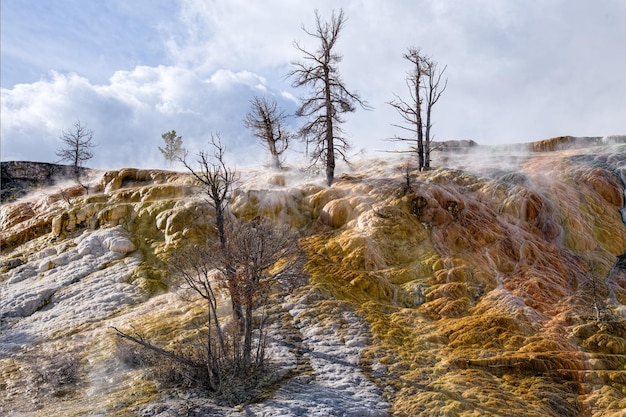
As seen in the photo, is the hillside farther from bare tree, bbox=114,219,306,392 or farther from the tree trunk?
the tree trunk

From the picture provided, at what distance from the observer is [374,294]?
55.2 feet

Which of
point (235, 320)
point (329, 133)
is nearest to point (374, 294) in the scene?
point (235, 320)

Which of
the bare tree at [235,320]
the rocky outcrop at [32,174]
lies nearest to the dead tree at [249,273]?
the bare tree at [235,320]

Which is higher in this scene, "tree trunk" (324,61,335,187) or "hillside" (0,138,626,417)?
"tree trunk" (324,61,335,187)

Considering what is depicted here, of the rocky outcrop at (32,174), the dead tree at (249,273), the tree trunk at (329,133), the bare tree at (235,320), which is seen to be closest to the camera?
the bare tree at (235,320)

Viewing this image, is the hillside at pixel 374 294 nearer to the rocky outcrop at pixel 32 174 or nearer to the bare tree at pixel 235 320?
the bare tree at pixel 235 320

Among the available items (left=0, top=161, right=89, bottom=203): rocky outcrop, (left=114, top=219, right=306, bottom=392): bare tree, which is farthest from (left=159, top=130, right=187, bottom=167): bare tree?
(left=114, top=219, right=306, bottom=392): bare tree

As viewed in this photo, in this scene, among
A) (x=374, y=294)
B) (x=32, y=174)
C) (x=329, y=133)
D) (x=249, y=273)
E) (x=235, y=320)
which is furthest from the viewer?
(x=32, y=174)

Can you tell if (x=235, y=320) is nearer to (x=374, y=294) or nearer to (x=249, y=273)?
(x=249, y=273)

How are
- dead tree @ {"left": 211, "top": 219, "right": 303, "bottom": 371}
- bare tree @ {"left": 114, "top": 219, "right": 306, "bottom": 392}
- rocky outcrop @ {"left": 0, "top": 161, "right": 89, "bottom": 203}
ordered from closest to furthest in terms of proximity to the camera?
bare tree @ {"left": 114, "top": 219, "right": 306, "bottom": 392} → dead tree @ {"left": 211, "top": 219, "right": 303, "bottom": 371} → rocky outcrop @ {"left": 0, "top": 161, "right": 89, "bottom": 203}

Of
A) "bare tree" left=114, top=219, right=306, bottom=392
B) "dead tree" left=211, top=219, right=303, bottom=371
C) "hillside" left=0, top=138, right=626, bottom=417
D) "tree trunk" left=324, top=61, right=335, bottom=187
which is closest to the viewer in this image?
"hillside" left=0, top=138, right=626, bottom=417

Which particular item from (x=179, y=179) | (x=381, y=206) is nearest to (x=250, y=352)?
(x=381, y=206)

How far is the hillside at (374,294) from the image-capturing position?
11766 mm

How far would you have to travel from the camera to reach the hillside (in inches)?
463
